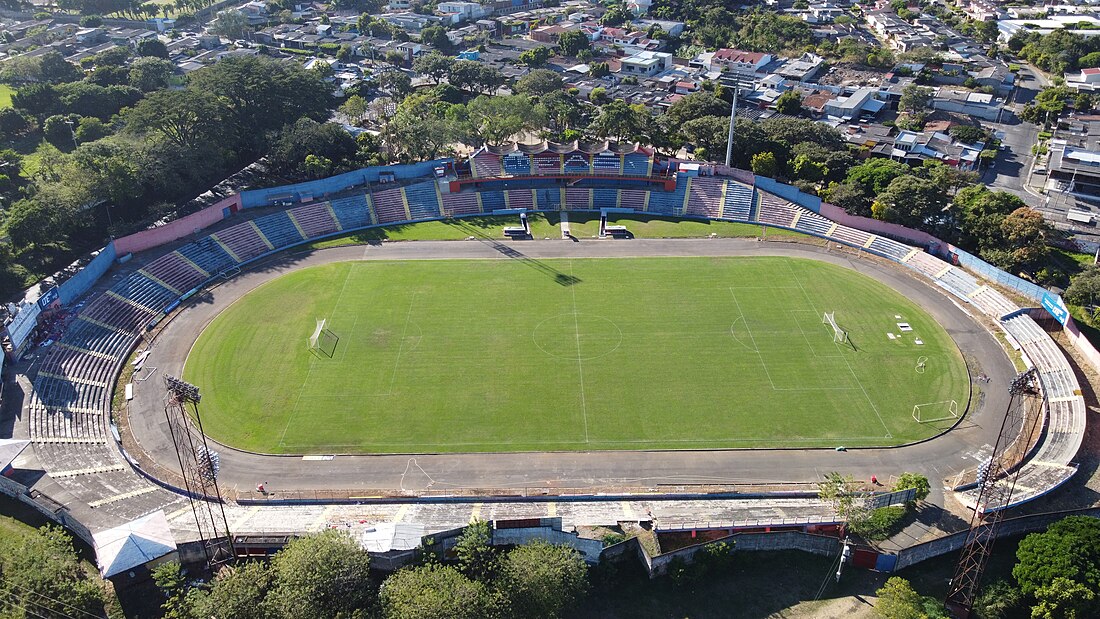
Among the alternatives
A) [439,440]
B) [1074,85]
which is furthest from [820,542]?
[1074,85]

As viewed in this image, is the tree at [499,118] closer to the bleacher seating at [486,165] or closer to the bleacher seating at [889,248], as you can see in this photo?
the bleacher seating at [486,165]

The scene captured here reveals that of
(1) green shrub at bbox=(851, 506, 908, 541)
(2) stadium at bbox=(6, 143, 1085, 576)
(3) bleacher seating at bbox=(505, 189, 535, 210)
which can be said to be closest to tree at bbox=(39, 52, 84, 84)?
(2) stadium at bbox=(6, 143, 1085, 576)

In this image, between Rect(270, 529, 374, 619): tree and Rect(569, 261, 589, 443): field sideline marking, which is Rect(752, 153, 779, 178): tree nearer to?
Rect(569, 261, 589, 443): field sideline marking

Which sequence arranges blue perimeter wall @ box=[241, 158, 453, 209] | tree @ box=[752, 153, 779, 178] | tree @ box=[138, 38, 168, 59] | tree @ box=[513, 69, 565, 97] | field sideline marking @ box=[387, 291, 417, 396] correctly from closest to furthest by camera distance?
field sideline marking @ box=[387, 291, 417, 396] < blue perimeter wall @ box=[241, 158, 453, 209] < tree @ box=[752, 153, 779, 178] < tree @ box=[513, 69, 565, 97] < tree @ box=[138, 38, 168, 59]

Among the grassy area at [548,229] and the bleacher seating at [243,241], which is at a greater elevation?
the bleacher seating at [243,241]

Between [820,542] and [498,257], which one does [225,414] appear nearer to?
[498,257]

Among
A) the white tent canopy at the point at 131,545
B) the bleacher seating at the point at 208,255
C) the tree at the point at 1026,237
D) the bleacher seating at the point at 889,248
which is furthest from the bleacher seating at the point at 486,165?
the white tent canopy at the point at 131,545

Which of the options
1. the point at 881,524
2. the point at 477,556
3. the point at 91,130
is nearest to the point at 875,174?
the point at 881,524
